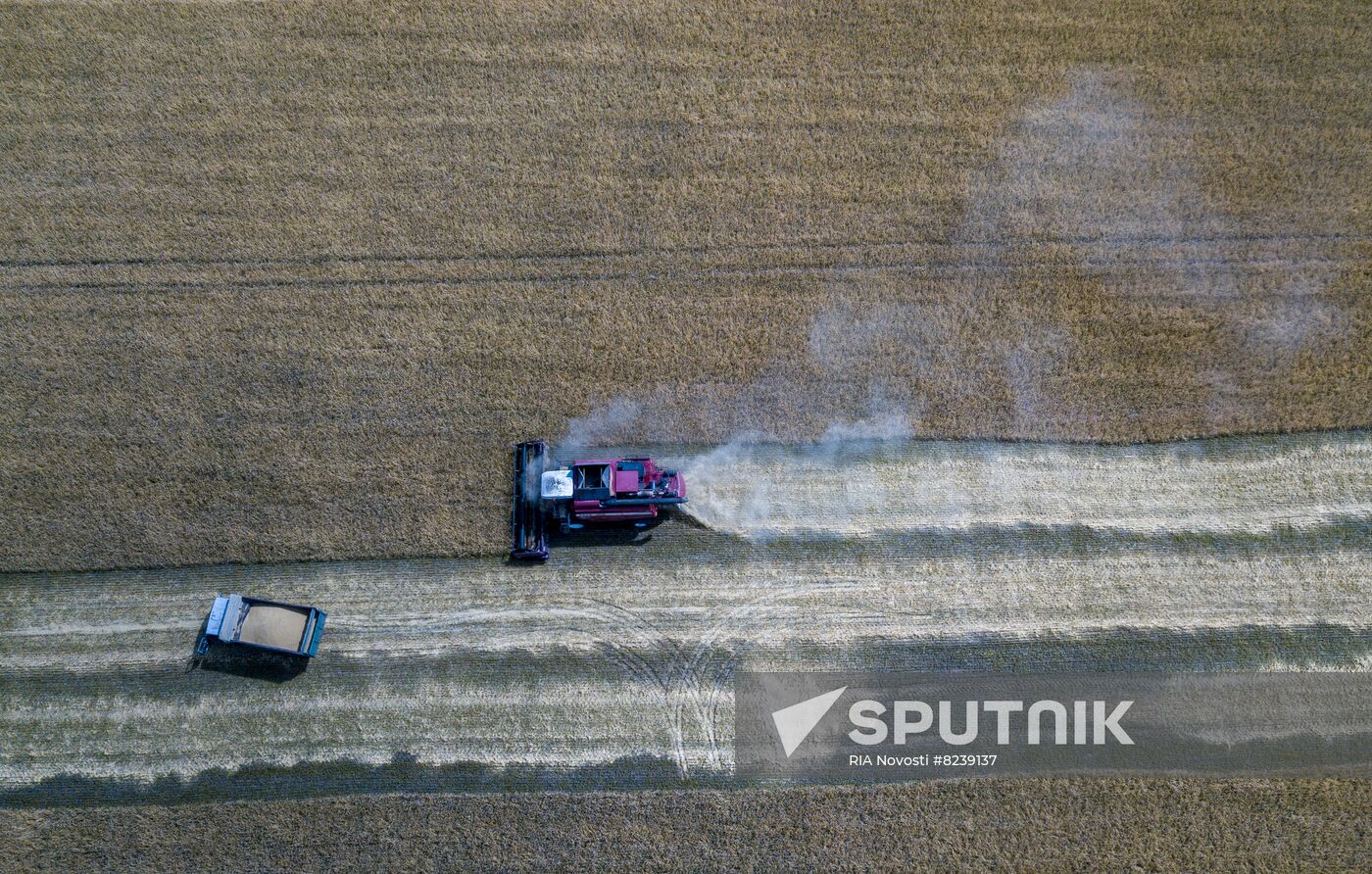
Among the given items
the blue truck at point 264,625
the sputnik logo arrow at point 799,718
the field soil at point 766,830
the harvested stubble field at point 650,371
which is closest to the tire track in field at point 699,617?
the harvested stubble field at point 650,371

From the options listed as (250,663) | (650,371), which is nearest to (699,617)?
(650,371)

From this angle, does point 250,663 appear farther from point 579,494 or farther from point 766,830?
point 766,830

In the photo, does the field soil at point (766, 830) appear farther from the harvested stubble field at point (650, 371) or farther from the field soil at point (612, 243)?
the field soil at point (612, 243)

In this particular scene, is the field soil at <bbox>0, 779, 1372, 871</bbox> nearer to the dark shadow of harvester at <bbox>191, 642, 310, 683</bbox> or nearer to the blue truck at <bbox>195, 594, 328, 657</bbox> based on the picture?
the dark shadow of harvester at <bbox>191, 642, 310, 683</bbox>

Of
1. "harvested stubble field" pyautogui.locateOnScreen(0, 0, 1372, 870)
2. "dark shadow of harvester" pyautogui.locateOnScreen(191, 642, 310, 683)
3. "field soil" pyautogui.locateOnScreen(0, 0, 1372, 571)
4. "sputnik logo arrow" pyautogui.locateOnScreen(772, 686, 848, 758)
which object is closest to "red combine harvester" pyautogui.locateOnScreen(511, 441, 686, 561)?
"field soil" pyautogui.locateOnScreen(0, 0, 1372, 571)

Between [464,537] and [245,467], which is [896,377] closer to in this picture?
[464,537]

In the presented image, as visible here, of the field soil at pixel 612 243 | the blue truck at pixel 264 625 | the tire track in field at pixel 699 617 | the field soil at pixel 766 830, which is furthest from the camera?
the field soil at pixel 612 243
